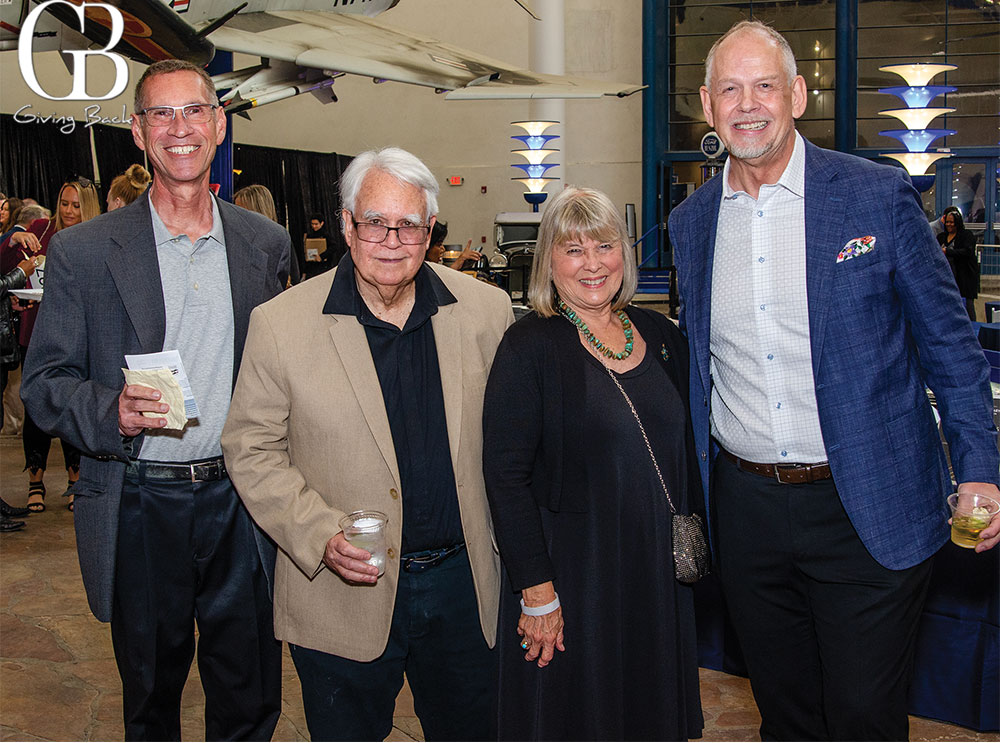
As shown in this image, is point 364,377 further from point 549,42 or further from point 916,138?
point 549,42

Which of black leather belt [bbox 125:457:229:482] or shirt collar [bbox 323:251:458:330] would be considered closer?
shirt collar [bbox 323:251:458:330]

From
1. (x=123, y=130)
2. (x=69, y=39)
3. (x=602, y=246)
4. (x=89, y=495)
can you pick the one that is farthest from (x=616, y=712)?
(x=123, y=130)

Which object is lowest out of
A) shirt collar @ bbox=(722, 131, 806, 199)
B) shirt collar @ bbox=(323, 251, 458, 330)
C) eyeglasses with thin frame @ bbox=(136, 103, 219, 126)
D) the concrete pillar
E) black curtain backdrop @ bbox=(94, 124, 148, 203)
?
shirt collar @ bbox=(323, 251, 458, 330)

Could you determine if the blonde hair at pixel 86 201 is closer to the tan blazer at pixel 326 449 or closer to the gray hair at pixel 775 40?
the tan blazer at pixel 326 449

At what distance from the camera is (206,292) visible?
2.21 metres

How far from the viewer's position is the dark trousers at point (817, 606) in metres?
1.99

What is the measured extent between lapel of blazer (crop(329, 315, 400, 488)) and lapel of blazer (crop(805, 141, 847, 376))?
88 centimetres

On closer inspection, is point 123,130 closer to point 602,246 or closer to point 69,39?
point 69,39

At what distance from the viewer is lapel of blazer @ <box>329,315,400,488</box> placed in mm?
1939

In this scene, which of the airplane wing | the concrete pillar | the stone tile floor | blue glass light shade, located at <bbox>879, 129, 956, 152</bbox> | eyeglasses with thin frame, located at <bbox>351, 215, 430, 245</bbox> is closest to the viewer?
eyeglasses with thin frame, located at <bbox>351, 215, 430, 245</bbox>

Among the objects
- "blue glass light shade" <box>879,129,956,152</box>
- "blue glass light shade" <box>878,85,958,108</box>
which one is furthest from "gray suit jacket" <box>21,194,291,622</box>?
"blue glass light shade" <box>879,129,956,152</box>

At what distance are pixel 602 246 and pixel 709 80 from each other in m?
0.43

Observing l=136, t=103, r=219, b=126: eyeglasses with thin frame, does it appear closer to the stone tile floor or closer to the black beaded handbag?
the black beaded handbag

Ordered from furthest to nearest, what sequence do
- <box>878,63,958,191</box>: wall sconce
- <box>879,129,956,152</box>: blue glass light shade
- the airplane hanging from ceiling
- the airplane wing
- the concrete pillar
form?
A: 1. the concrete pillar
2. the airplane wing
3. <box>879,129,956,152</box>: blue glass light shade
4. <box>878,63,958,191</box>: wall sconce
5. the airplane hanging from ceiling
